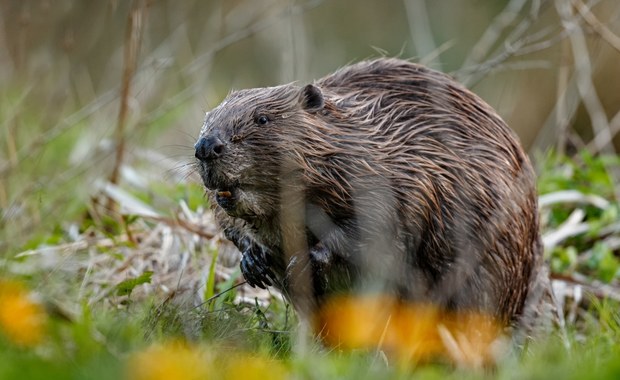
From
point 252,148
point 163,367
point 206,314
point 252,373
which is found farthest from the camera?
point 252,148

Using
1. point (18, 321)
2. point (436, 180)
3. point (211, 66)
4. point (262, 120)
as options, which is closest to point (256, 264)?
point (262, 120)

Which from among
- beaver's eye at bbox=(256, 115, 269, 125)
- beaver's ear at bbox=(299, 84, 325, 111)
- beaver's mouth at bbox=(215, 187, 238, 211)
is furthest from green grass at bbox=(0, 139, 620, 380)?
beaver's ear at bbox=(299, 84, 325, 111)

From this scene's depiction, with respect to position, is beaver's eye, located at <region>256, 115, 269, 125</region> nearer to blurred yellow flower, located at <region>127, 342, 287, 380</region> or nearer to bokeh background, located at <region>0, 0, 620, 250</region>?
bokeh background, located at <region>0, 0, 620, 250</region>

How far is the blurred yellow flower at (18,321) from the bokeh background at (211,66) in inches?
80.6

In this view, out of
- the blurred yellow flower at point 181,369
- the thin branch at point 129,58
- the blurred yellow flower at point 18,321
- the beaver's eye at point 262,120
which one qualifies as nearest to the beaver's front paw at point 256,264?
the beaver's eye at point 262,120

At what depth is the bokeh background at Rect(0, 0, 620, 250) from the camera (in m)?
5.32

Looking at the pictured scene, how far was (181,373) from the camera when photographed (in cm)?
201

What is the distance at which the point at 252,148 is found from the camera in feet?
11.6

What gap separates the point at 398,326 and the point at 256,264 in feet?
1.79

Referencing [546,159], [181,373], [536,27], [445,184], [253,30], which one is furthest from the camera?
[536,27]

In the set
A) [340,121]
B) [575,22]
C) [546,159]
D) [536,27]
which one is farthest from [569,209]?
[536,27]

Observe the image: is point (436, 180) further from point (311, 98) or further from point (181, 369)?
point (181, 369)

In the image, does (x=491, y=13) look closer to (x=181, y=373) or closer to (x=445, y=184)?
(x=445, y=184)

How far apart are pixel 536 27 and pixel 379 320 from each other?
19.1 ft
